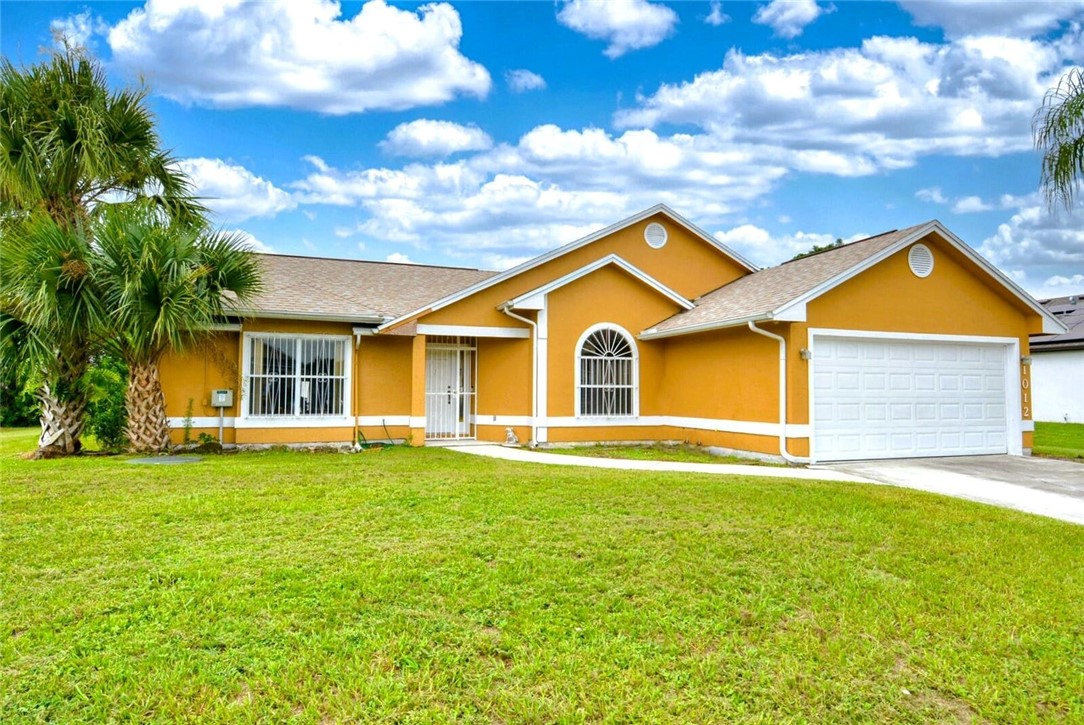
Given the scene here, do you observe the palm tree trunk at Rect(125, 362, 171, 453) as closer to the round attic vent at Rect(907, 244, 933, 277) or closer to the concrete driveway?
the concrete driveway

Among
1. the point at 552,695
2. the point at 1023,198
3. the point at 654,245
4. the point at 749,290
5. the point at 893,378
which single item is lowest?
the point at 552,695

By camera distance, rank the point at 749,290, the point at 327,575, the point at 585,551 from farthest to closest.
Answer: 1. the point at 749,290
2. the point at 585,551
3. the point at 327,575

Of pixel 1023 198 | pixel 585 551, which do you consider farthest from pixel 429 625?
pixel 1023 198

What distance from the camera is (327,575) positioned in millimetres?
5301

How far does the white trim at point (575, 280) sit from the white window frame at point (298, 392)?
143 inches

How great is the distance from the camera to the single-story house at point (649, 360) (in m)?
12.7

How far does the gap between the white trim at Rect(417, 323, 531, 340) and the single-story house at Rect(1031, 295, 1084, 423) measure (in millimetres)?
19217

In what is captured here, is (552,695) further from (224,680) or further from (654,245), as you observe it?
(654,245)

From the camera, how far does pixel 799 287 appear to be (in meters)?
12.9

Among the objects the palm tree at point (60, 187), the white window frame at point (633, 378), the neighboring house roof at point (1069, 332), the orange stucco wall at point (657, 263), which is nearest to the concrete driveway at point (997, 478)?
the white window frame at point (633, 378)

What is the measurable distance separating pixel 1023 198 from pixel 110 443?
883 inches

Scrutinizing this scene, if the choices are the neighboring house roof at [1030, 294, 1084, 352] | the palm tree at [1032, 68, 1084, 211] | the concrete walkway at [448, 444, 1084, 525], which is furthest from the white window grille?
the neighboring house roof at [1030, 294, 1084, 352]

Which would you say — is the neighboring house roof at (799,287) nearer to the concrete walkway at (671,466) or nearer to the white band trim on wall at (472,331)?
the concrete walkway at (671,466)

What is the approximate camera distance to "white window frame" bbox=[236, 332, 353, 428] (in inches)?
538
